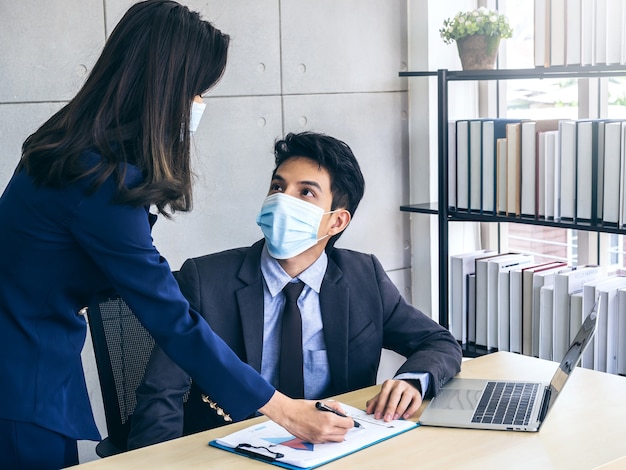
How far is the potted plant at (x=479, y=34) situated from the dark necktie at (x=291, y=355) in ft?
5.04

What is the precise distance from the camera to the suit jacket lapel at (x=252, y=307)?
7.06ft

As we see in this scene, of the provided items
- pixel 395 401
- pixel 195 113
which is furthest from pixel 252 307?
pixel 195 113

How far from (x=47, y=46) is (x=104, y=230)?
4.78 feet

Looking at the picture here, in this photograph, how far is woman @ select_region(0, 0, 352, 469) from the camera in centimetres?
150

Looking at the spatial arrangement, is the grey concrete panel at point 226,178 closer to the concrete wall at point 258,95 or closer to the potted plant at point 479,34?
the concrete wall at point 258,95

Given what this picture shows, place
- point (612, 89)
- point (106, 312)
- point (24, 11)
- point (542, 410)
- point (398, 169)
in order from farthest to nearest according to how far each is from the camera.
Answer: point (398, 169) < point (612, 89) < point (24, 11) < point (106, 312) < point (542, 410)

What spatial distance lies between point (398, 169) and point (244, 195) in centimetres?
79

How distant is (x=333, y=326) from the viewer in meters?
2.24

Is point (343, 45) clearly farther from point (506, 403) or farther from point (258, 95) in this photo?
point (506, 403)

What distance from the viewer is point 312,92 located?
3363mm

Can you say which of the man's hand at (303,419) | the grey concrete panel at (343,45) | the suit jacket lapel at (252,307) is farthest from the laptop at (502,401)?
the grey concrete panel at (343,45)

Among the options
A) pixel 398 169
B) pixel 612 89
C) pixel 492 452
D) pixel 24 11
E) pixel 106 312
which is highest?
pixel 24 11

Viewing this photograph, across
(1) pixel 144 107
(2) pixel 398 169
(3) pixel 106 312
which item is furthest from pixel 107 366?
(2) pixel 398 169

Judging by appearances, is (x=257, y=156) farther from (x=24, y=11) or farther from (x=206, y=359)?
(x=206, y=359)
